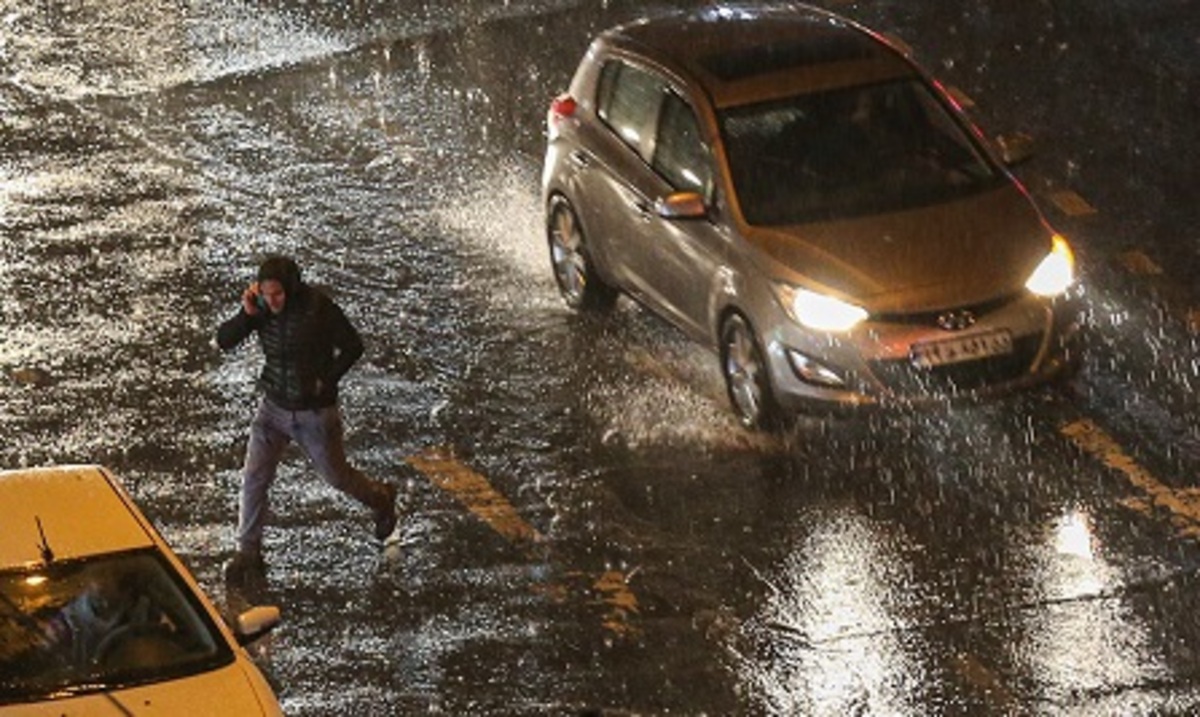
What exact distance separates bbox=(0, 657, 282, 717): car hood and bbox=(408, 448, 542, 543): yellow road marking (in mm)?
3739

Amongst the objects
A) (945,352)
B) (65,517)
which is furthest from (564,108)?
(65,517)

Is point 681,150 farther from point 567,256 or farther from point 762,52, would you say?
point 567,256

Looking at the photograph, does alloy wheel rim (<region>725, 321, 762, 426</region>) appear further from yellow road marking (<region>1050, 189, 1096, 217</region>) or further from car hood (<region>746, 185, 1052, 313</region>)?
yellow road marking (<region>1050, 189, 1096, 217</region>)

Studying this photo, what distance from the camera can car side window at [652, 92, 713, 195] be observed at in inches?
659

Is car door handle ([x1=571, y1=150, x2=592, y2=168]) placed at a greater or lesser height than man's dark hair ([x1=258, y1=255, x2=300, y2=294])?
lesser

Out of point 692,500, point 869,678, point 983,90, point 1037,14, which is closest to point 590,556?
point 692,500

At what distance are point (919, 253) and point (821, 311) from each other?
2.07 feet

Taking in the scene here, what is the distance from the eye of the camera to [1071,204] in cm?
1948

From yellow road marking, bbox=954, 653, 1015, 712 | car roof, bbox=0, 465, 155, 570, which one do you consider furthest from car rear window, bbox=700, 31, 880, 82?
car roof, bbox=0, 465, 155, 570

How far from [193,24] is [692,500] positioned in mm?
10505

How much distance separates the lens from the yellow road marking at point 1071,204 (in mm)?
19328

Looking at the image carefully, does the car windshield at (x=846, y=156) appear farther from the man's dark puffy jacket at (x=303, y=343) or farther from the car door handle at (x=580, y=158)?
the man's dark puffy jacket at (x=303, y=343)

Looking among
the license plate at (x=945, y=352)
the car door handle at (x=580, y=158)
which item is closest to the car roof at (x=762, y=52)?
the car door handle at (x=580, y=158)

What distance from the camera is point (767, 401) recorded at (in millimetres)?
16000
